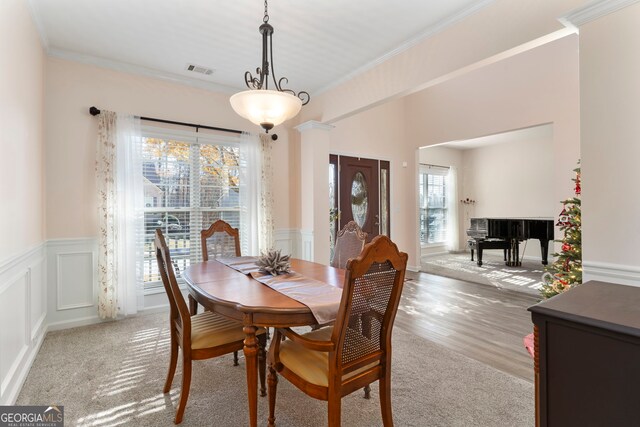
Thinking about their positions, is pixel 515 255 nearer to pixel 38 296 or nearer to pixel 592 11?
pixel 592 11

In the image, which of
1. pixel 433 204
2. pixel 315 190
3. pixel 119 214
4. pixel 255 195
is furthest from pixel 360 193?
pixel 119 214

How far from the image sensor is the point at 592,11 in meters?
1.88

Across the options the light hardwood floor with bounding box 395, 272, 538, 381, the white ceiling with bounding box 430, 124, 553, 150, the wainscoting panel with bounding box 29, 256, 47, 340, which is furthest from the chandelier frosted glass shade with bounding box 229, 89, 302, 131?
the white ceiling with bounding box 430, 124, 553, 150

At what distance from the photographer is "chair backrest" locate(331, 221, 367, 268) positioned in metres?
2.75

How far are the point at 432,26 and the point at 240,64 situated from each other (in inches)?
79.9

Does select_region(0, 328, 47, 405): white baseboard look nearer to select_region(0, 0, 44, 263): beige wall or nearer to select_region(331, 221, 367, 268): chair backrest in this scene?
select_region(0, 0, 44, 263): beige wall

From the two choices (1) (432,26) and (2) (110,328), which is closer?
(1) (432,26)

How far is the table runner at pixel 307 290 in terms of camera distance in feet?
5.20

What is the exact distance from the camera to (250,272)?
7.77 feet

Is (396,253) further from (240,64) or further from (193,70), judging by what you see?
(193,70)

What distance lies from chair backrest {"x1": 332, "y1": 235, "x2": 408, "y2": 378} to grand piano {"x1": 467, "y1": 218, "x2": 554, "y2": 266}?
555 centimetres

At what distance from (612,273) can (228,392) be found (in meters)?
2.46

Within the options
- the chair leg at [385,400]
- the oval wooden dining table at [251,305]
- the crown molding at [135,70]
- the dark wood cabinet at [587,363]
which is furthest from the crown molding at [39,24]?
the dark wood cabinet at [587,363]

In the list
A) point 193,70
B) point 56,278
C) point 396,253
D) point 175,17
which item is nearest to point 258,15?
point 175,17
